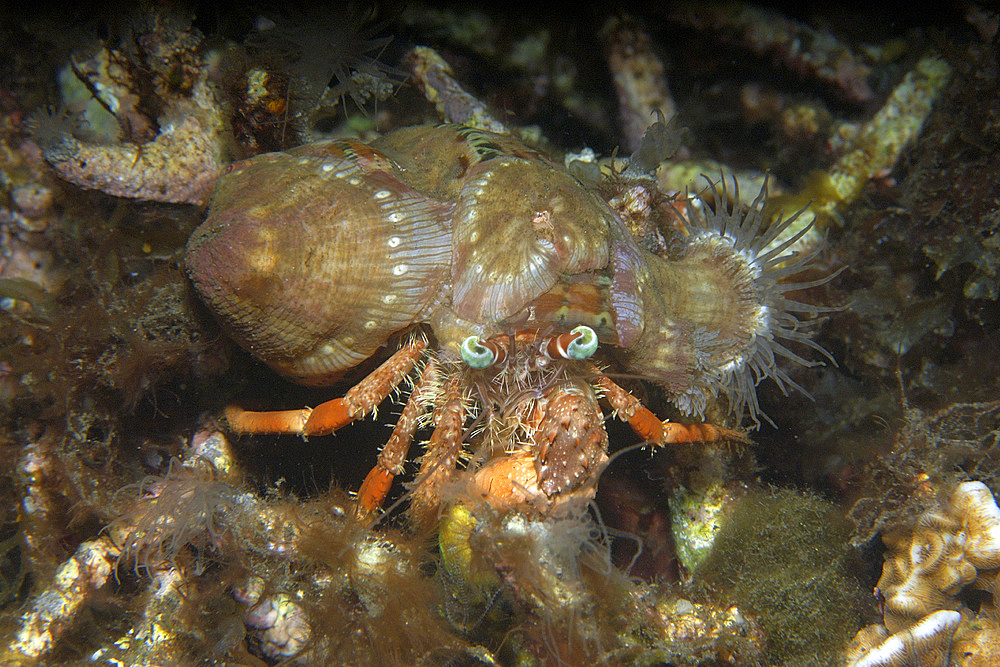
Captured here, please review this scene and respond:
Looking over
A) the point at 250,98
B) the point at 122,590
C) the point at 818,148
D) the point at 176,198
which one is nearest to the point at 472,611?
the point at 122,590

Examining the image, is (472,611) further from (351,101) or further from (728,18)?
(728,18)

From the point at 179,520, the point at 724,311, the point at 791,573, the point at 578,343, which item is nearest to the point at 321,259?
the point at 578,343

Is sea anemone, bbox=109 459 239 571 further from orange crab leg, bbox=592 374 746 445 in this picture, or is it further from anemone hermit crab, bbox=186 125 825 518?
orange crab leg, bbox=592 374 746 445

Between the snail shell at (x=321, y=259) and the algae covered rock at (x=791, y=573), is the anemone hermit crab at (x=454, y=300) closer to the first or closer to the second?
the snail shell at (x=321, y=259)

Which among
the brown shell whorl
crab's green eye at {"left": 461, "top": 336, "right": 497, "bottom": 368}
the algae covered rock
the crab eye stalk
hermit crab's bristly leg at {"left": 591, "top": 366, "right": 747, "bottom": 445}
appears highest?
the brown shell whorl

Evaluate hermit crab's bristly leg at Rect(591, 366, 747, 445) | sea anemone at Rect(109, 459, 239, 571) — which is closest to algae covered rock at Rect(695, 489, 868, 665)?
hermit crab's bristly leg at Rect(591, 366, 747, 445)
